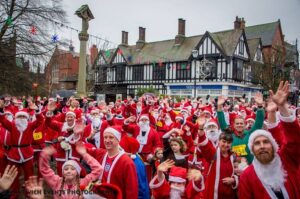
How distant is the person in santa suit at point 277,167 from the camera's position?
2.94 m

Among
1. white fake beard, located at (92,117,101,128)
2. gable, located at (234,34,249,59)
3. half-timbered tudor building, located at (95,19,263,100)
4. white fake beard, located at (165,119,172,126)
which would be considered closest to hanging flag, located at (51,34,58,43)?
white fake beard, located at (165,119,172,126)

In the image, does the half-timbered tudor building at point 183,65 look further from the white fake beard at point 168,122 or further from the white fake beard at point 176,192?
the white fake beard at point 176,192

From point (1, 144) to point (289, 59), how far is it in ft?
99.3

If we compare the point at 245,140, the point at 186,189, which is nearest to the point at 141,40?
the point at 245,140

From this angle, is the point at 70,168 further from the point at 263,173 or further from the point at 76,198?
the point at 263,173

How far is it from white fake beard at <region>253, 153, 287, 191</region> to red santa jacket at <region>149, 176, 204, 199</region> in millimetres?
1343

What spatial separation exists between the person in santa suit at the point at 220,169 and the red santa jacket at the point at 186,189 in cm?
11

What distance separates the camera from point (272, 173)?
2986 millimetres

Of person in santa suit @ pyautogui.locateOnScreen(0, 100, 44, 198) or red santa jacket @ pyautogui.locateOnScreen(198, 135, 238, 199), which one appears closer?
red santa jacket @ pyautogui.locateOnScreen(198, 135, 238, 199)

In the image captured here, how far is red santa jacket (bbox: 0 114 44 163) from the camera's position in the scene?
636cm

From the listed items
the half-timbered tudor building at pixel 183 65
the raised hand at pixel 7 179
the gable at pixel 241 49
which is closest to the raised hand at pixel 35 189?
the raised hand at pixel 7 179

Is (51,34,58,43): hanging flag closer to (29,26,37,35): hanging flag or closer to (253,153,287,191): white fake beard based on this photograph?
(29,26,37,35): hanging flag

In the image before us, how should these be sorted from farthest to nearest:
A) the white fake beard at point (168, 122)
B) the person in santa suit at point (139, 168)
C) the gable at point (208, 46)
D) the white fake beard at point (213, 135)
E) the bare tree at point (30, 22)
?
the gable at point (208, 46)
the bare tree at point (30, 22)
the white fake beard at point (168, 122)
the white fake beard at point (213, 135)
the person in santa suit at point (139, 168)

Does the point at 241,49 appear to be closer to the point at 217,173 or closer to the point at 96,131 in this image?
the point at 96,131
